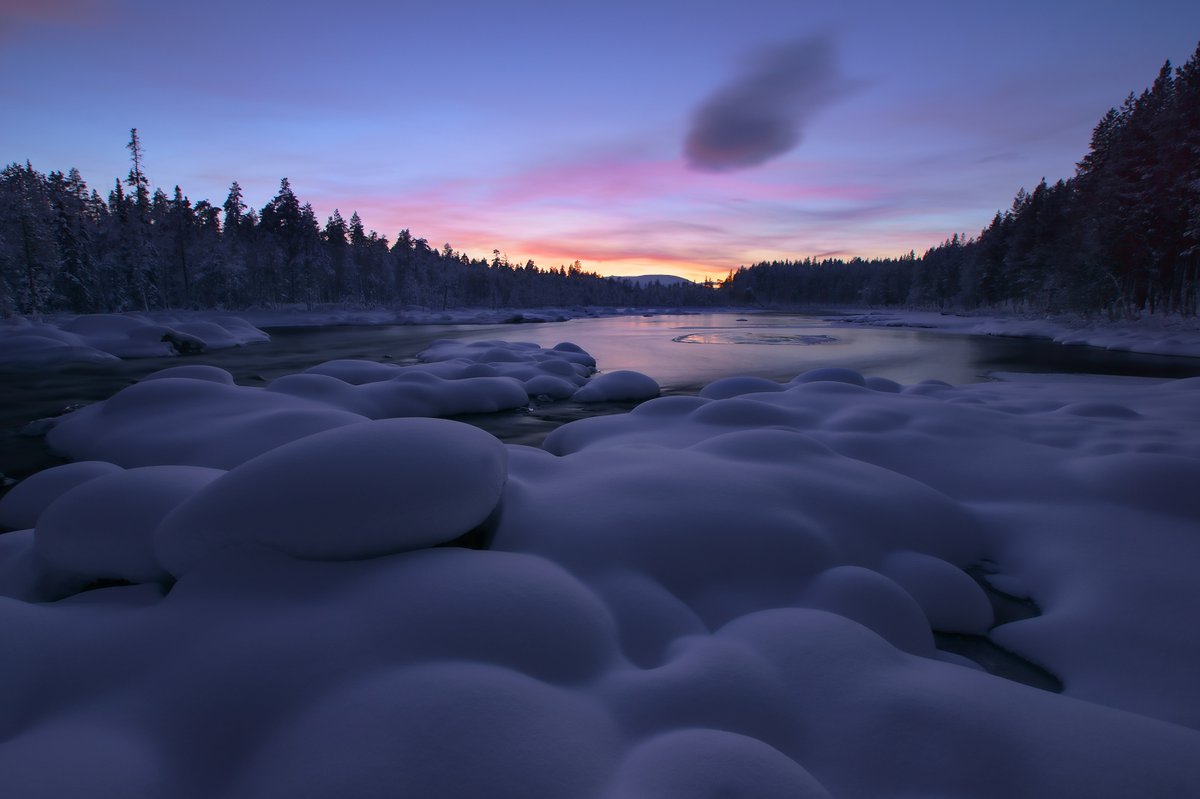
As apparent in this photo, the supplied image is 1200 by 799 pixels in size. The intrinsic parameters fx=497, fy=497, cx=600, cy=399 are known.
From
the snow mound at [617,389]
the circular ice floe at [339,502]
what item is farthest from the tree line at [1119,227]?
the circular ice floe at [339,502]

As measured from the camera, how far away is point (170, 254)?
1672 inches

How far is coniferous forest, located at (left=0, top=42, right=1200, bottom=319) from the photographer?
2459 cm

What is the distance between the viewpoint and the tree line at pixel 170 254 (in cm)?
3080

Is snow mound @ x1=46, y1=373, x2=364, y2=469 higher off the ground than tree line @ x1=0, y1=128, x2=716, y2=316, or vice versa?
tree line @ x1=0, y1=128, x2=716, y2=316

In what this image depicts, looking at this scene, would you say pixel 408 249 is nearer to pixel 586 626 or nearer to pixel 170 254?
pixel 170 254

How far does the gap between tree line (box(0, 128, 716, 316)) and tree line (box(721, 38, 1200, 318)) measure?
185ft

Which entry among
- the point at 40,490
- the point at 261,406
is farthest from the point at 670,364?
the point at 40,490

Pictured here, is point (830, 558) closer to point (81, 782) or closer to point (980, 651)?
point (980, 651)

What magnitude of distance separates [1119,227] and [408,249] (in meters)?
72.1

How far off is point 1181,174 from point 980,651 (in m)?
33.1

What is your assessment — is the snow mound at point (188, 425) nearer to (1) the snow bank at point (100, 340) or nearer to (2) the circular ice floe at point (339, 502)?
(2) the circular ice floe at point (339, 502)

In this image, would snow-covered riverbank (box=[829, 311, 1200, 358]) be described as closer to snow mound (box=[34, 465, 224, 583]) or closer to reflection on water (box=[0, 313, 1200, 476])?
reflection on water (box=[0, 313, 1200, 476])

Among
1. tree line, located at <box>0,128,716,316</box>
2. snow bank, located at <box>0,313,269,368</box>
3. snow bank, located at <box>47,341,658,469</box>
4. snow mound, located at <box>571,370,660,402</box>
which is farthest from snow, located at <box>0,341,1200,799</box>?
tree line, located at <box>0,128,716,316</box>

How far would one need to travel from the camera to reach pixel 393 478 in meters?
2.64
